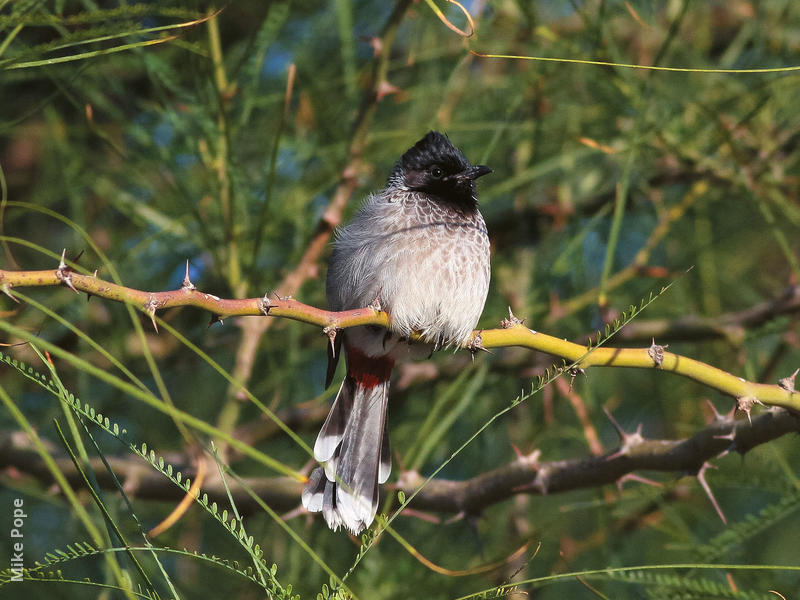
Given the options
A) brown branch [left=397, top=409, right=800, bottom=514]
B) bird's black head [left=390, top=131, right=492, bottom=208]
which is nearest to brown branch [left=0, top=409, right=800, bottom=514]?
brown branch [left=397, top=409, right=800, bottom=514]

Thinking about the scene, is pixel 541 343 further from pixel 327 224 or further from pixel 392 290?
pixel 327 224

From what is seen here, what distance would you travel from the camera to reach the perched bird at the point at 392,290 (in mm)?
2707

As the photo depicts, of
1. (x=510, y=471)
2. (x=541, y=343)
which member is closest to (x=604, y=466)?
(x=510, y=471)

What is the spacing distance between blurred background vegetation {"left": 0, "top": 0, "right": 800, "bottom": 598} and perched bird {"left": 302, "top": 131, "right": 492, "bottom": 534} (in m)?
0.13

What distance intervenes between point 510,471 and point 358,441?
79 cm

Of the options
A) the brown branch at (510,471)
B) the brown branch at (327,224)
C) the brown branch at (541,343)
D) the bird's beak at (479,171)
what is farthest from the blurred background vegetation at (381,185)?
the brown branch at (541,343)

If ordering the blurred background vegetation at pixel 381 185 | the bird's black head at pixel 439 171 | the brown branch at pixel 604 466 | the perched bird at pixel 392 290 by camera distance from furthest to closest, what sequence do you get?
the bird's black head at pixel 439 171
the blurred background vegetation at pixel 381 185
the perched bird at pixel 392 290
the brown branch at pixel 604 466

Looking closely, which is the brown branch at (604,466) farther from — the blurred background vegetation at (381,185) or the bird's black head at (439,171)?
the bird's black head at (439,171)

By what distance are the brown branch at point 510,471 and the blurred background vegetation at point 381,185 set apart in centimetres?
12

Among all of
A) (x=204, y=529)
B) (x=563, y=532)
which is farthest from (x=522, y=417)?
(x=204, y=529)

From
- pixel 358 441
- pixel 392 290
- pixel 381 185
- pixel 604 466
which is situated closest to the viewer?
pixel 604 466

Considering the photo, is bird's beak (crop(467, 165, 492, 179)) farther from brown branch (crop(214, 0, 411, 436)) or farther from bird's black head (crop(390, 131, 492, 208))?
brown branch (crop(214, 0, 411, 436))

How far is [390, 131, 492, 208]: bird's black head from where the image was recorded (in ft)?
10.0

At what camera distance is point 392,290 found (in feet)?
8.89
